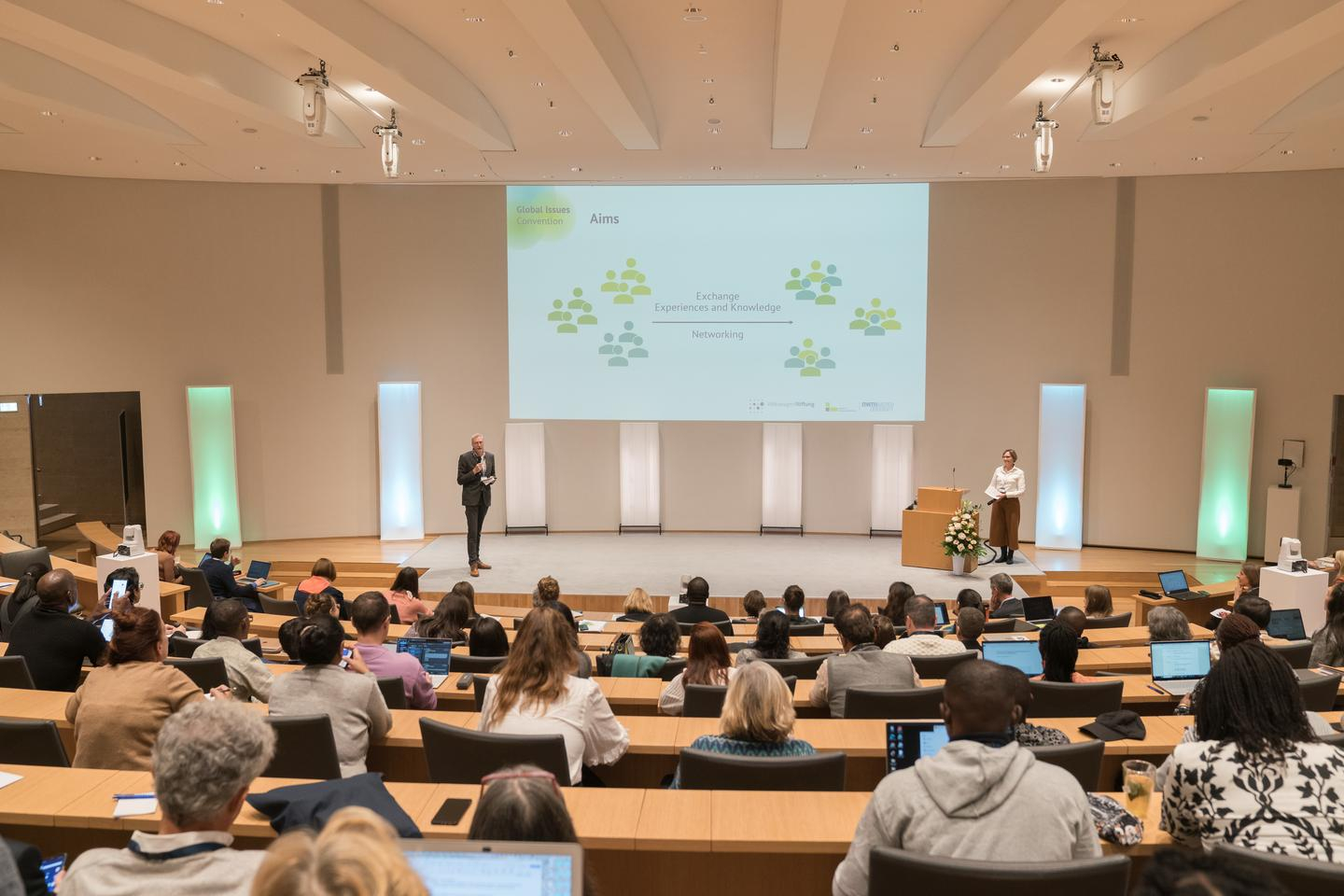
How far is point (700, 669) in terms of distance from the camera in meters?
4.58

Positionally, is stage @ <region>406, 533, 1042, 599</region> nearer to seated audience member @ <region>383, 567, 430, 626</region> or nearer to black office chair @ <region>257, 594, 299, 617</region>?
black office chair @ <region>257, 594, 299, 617</region>

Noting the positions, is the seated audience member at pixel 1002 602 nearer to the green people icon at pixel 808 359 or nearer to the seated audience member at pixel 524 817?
the green people icon at pixel 808 359

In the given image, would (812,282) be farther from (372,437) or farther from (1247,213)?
(372,437)

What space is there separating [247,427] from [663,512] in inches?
211

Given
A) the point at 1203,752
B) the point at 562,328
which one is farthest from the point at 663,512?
the point at 1203,752

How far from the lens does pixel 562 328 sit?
1302 cm

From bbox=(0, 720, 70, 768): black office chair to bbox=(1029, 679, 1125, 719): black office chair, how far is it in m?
3.77

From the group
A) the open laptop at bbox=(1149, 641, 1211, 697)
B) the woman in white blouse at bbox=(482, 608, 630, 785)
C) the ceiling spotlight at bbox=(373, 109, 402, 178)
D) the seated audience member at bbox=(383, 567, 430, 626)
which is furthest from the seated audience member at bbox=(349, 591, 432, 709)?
the ceiling spotlight at bbox=(373, 109, 402, 178)

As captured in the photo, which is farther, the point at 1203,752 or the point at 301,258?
the point at 301,258

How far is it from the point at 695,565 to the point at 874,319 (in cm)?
380

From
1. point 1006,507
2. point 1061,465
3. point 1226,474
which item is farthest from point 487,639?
point 1226,474

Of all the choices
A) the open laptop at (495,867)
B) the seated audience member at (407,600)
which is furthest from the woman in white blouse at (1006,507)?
the open laptop at (495,867)

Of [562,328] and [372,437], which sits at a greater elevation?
[562,328]

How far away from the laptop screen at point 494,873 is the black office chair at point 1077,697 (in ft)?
10.6
